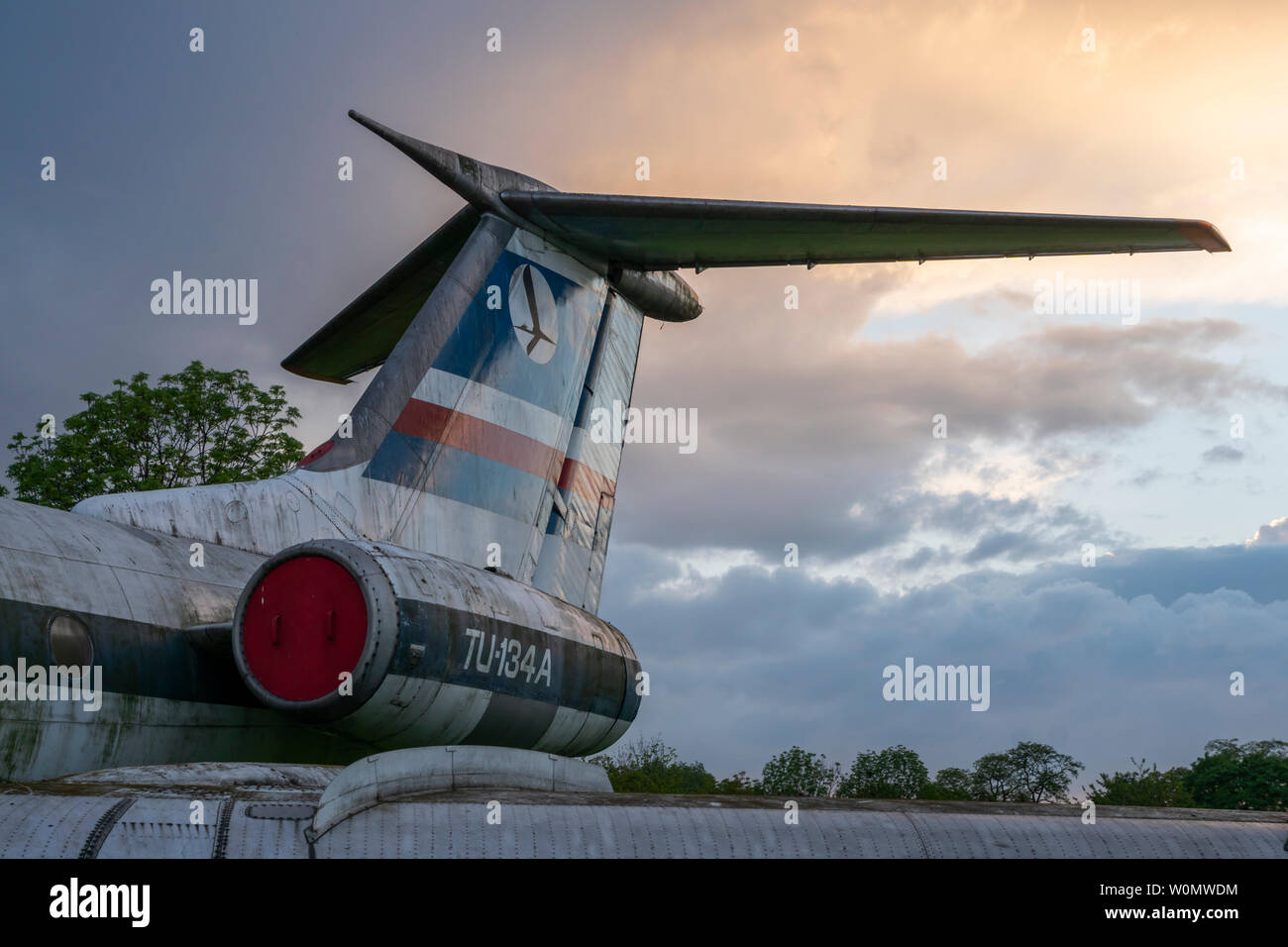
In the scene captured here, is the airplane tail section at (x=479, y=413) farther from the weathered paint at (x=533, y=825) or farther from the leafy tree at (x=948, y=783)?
the leafy tree at (x=948, y=783)

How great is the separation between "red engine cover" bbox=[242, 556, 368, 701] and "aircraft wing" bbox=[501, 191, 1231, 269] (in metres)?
4.77

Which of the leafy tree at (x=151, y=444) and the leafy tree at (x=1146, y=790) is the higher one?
the leafy tree at (x=151, y=444)

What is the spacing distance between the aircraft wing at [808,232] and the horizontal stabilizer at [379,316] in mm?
1383

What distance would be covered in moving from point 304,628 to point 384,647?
0.56 m

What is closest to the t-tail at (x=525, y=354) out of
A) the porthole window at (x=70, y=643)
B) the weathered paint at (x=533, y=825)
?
the porthole window at (x=70, y=643)

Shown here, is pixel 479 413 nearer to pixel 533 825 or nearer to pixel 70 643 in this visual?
pixel 70 643

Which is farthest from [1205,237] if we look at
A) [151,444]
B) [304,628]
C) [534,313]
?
[151,444]

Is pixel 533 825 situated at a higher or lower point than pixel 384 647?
lower

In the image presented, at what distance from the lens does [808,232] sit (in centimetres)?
1001

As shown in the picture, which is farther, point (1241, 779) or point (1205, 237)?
point (1241, 779)

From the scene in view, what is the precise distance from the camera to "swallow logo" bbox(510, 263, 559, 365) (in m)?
11.0

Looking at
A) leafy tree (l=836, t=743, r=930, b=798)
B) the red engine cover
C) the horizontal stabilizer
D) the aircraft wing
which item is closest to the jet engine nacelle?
the red engine cover

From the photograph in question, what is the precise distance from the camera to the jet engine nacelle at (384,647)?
281 inches
